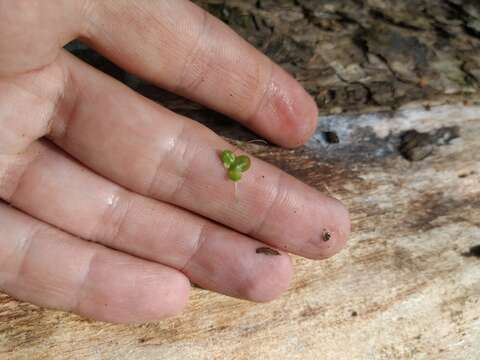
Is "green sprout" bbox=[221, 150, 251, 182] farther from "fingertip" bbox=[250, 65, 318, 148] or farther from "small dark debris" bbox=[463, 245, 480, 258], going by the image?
"small dark debris" bbox=[463, 245, 480, 258]

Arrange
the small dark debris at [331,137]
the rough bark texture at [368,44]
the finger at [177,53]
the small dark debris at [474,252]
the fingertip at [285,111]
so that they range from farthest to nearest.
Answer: the rough bark texture at [368,44] < the small dark debris at [331,137] < the small dark debris at [474,252] < the fingertip at [285,111] < the finger at [177,53]

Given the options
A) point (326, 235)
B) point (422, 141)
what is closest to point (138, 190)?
point (326, 235)

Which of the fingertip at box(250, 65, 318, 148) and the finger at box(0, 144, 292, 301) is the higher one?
the fingertip at box(250, 65, 318, 148)

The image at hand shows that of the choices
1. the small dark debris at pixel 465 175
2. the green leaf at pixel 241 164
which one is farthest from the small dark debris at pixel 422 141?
the green leaf at pixel 241 164

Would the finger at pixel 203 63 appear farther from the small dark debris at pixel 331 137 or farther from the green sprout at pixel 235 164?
the green sprout at pixel 235 164

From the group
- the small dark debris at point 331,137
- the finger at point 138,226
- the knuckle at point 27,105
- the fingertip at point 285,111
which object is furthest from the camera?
the small dark debris at point 331,137

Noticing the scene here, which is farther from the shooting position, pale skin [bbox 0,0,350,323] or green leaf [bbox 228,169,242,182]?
green leaf [bbox 228,169,242,182]

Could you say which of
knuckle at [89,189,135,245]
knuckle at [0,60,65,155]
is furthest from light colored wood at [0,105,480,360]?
knuckle at [0,60,65,155]

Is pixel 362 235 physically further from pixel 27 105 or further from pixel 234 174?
A: pixel 27 105
